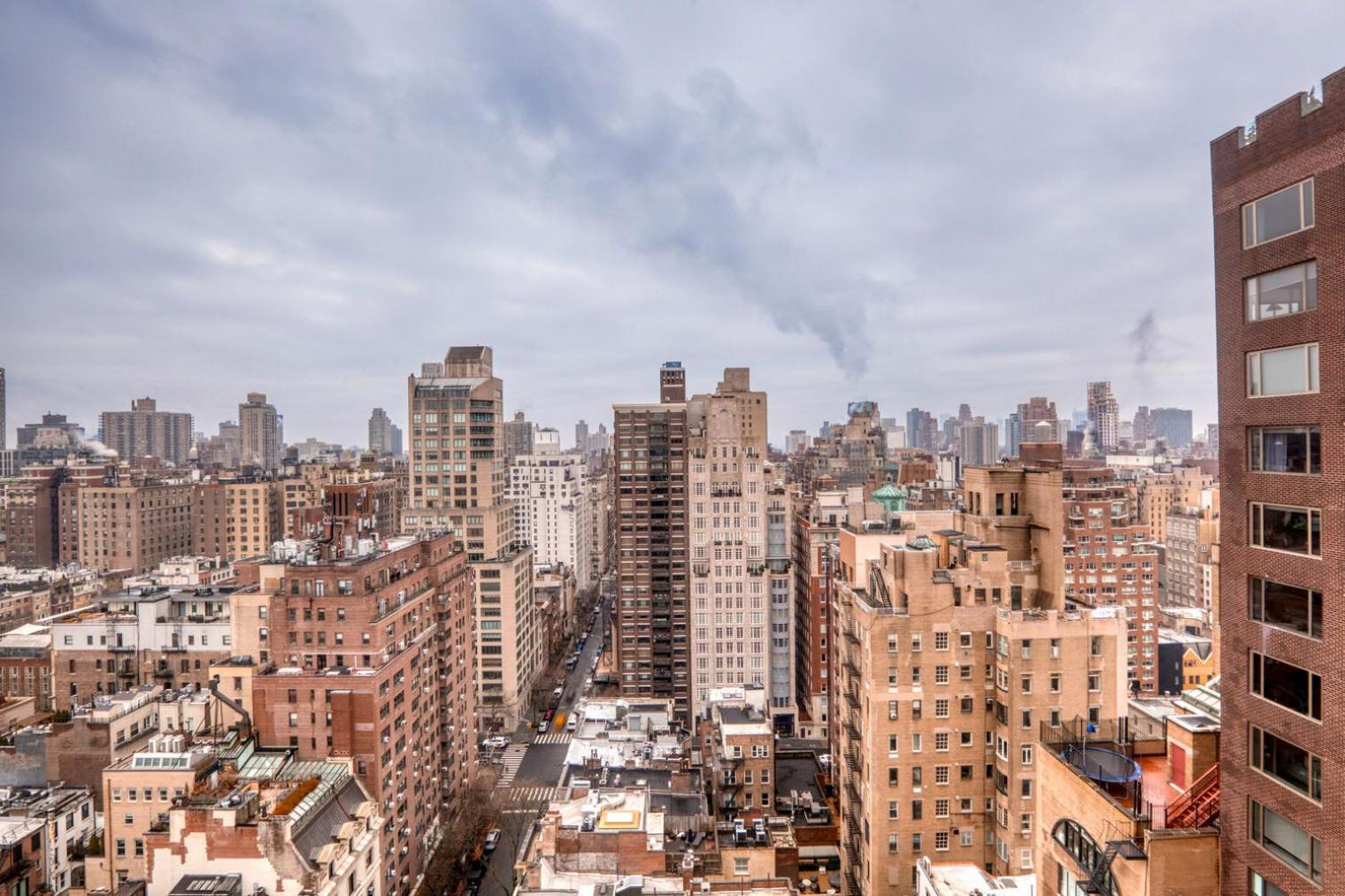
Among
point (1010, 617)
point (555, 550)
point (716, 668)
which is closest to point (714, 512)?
point (716, 668)

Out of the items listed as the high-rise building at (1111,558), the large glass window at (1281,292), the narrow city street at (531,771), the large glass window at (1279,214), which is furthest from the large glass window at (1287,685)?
the high-rise building at (1111,558)

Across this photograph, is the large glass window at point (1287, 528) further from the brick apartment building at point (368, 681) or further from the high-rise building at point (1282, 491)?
the brick apartment building at point (368, 681)

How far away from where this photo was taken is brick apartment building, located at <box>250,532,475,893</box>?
56.9 m

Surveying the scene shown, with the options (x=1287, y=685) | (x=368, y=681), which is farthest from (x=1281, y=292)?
(x=368, y=681)

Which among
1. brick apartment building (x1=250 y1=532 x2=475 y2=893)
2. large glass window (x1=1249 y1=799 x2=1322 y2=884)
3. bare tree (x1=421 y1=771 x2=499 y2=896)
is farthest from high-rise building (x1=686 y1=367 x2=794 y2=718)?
large glass window (x1=1249 y1=799 x2=1322 y2=884)

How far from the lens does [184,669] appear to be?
82688mm

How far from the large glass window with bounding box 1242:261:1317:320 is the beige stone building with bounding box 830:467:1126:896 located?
30817 mm

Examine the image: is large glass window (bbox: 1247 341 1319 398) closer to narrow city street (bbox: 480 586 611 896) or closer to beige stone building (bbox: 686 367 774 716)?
narrow city street (bbox: 480 586 611 896)

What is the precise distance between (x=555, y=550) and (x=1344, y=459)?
581 feet

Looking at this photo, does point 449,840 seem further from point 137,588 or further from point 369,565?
point 137,588

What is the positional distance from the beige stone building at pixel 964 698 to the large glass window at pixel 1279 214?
103 feet

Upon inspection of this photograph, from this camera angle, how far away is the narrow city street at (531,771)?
2955 inches

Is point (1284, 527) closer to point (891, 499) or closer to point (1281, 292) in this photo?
point (1281, 292)

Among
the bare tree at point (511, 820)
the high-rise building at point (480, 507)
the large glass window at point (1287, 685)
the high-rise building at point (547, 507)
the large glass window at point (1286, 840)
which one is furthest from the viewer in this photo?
the high-rise building at point (547, 507)
